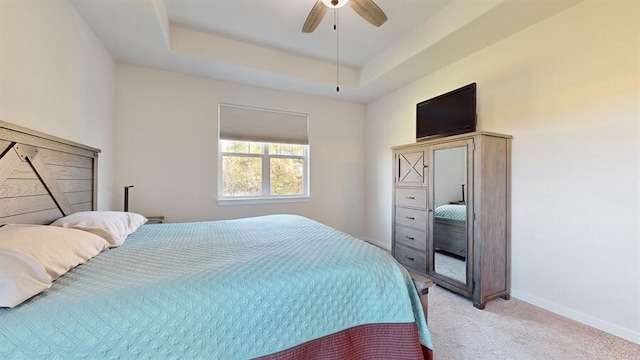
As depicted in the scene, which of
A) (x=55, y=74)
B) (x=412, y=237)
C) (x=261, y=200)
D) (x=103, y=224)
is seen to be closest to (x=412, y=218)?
(x=412, y=237)

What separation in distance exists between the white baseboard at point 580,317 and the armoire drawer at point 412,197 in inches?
45.9

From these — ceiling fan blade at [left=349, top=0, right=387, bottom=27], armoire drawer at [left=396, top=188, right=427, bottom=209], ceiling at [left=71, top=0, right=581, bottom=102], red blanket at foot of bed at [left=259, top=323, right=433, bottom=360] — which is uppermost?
ceiling at [left=71, top=0, right=581, bottom=102]

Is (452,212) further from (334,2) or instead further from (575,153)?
(334,2)

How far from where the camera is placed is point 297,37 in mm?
3062

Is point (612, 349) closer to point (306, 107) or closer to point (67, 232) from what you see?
point (67, 232)

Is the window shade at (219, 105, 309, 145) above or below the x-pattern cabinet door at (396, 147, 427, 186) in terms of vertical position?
above

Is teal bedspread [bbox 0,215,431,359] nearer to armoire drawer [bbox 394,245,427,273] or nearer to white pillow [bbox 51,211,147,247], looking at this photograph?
white pillow [bbox 51,211,147,247]

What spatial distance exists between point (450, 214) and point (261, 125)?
2778mm

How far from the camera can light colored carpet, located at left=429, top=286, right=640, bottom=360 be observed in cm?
171

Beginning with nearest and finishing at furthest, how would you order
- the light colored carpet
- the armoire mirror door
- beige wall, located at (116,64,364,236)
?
the light colored carpet < the armoire mirror door < beige wall, located at (116,64,364,236)

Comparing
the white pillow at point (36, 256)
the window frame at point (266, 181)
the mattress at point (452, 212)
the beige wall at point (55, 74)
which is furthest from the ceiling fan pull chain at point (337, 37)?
the white pillow at point (36, 256)

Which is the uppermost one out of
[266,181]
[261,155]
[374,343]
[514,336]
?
[261,155]

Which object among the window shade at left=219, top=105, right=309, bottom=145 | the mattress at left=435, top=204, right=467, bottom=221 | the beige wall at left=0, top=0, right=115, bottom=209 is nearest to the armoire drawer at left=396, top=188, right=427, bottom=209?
the mattress at left=435, top=204, right=467, bottom=221

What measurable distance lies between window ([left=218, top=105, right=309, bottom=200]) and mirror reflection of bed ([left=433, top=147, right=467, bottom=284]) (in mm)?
2092
